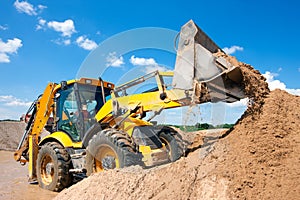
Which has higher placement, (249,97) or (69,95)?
(69,95)

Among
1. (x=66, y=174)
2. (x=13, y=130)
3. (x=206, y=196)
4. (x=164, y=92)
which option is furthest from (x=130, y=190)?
(x=13, y=130)

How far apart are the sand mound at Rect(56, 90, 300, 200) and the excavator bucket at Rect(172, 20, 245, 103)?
0.53 meters

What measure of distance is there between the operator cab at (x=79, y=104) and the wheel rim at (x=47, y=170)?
831mm

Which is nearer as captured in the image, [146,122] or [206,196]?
[206,196]

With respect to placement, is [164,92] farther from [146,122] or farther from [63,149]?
[63,149]

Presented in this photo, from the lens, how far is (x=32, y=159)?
7.67m

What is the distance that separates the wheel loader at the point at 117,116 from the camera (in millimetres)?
4176

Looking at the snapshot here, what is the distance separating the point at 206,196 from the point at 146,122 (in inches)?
115

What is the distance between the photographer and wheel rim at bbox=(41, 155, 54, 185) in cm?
703

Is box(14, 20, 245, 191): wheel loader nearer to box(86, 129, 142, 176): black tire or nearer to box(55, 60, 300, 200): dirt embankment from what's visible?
box(86, 129, 142, 176): black tire

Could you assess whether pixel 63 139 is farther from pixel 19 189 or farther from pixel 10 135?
pixel 10 135

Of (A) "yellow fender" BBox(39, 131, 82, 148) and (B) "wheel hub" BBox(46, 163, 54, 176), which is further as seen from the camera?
(B) "wheel hub" BBox(46, 163, 54, 176)

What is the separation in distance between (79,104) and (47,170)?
6.44 ft

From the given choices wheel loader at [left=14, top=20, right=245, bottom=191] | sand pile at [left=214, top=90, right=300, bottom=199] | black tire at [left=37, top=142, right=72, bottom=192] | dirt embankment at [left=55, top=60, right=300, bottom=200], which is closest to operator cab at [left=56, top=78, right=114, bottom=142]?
wheel loader at [left=14, top=20, right=245, bottom=191]
